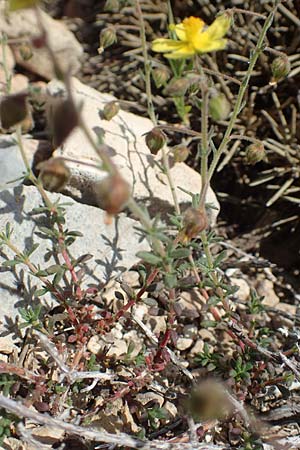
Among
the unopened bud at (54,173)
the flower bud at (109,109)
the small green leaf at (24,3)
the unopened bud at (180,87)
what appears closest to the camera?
the small green leaf at (24,3)

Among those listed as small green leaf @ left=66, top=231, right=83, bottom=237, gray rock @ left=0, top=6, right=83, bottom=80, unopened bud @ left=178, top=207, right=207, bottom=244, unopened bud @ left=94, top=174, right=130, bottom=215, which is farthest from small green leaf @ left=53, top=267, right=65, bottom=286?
gray rock @ left=0, top=6, right=83, bottom=80

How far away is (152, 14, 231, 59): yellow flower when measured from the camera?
2.18 metres

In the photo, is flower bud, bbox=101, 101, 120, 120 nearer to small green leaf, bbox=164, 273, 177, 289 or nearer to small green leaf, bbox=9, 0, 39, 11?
small green leaf, bbox=164, 273, 177, 289

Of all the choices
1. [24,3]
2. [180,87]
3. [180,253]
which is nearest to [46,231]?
[180,253]

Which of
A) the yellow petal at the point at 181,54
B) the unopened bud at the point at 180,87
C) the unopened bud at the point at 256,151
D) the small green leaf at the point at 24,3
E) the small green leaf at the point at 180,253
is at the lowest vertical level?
the small green leaf at the point at 180,253

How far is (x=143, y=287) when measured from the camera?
103 inches

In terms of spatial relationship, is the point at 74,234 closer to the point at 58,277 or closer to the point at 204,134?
the point at 58,277

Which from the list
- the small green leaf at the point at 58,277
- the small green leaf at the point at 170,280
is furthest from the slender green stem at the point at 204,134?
the small green leaf at the point at 58,277

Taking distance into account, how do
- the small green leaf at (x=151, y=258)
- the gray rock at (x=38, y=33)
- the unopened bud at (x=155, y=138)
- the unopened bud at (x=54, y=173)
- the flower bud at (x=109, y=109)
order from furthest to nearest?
the gray rock at (x=38, y=33) < the flower bud at (x=109, y=109) < the unopened bud at (x=155, y=138) < the small green leaf at (x=151, y=258) < the unopened bud at (x=54, y=173)

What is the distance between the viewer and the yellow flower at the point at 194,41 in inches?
85.7

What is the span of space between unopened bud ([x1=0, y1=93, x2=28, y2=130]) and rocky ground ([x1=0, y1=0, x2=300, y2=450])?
0.44 feet

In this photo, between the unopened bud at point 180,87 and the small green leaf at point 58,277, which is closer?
the unopened bud at point 180,87

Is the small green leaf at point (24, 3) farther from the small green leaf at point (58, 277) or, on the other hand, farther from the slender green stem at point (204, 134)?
the small green leaf at point (58, 277)

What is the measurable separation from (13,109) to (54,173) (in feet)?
0.79
